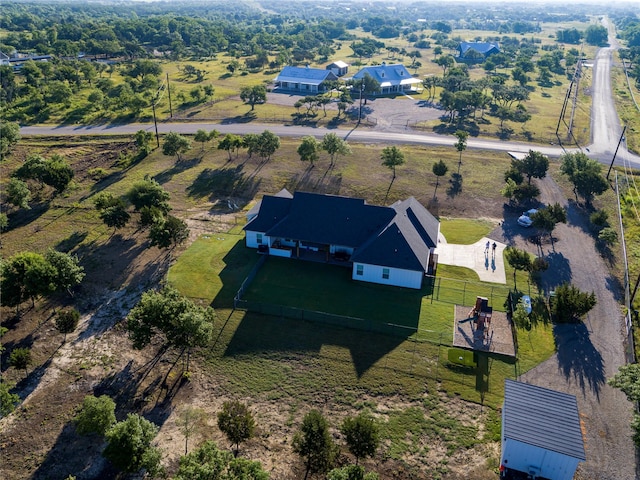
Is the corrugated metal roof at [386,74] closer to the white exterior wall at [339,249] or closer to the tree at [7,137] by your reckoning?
the tree at [7,137]

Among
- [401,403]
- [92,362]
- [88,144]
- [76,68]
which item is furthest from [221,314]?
[76,68]

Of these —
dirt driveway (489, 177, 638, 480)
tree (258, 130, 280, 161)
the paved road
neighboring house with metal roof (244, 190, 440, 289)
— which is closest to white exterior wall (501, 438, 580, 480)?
dirt driveway (489, 177, 638, 480)

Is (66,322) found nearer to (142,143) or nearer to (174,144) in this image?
(174,144)

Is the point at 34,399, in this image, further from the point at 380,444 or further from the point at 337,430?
the point at 380,444

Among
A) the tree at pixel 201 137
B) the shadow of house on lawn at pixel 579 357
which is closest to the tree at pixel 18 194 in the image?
the tree at pixel 201 137

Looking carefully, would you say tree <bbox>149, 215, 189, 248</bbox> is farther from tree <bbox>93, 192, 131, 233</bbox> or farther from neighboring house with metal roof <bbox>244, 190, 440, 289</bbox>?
neighboring house with metal roof <bbox>244, 190, 440, 289</bbox>

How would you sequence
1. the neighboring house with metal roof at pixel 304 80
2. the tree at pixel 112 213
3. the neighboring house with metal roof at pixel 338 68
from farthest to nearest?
the neighboring house with metal roof at pixel 338 68 → the neighboring house with metal roof at pixel 304 80 → the tree at pixel 112 213
